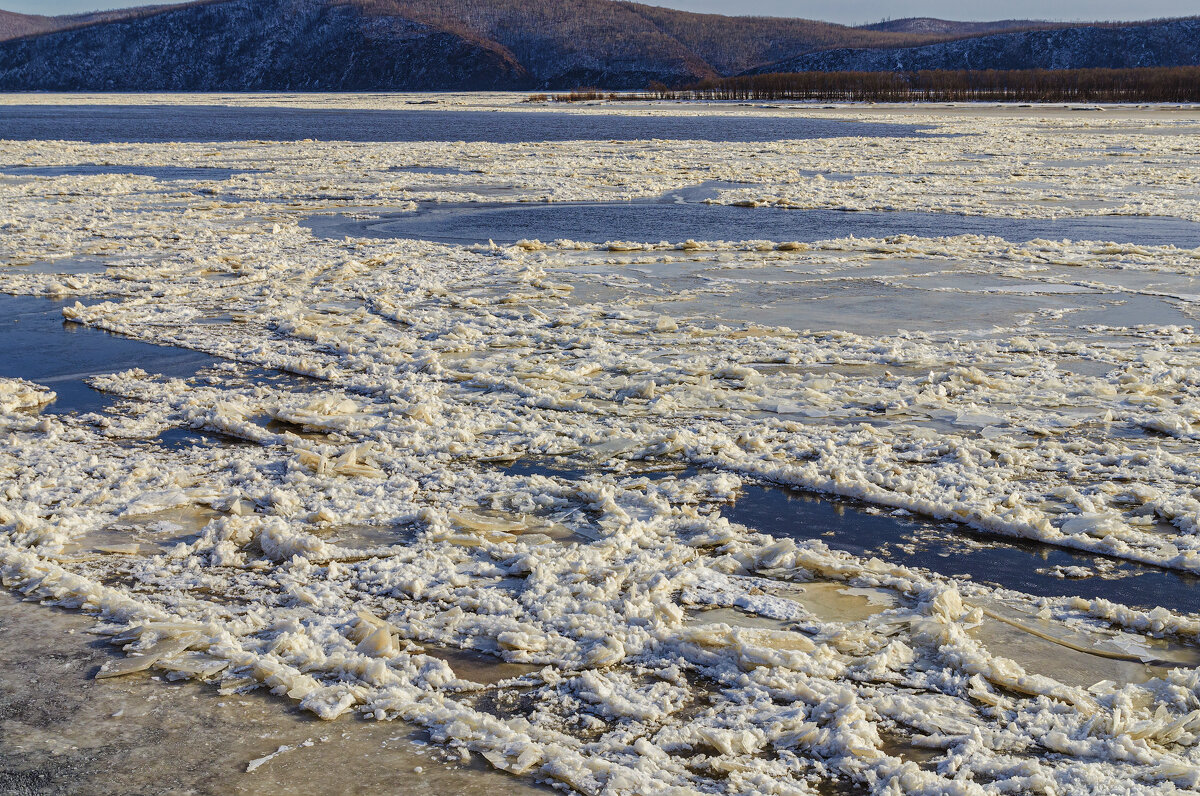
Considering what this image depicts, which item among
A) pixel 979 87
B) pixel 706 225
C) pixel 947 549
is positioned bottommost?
pixel 947 549

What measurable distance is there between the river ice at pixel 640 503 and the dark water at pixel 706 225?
139 centimetres

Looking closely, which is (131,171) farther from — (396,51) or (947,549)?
(396,51)

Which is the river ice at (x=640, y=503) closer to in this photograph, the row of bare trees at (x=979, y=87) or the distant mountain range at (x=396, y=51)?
the row of bare trees at (x=979, y=87)

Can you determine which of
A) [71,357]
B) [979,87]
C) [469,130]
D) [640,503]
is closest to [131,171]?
[71,357]

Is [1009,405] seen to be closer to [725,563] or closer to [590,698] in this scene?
[725,563]

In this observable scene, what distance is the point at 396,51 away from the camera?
15125 cm

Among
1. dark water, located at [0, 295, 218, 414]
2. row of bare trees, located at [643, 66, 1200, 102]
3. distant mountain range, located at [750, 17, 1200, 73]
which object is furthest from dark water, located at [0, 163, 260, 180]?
distant mountain range, located at [750, 17, 1200, 73]

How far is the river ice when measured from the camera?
10.1ft

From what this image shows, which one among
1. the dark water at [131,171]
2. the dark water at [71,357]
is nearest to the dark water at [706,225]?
the dark water at [71,357]

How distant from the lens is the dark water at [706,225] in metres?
13.1

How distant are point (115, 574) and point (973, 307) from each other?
7222 mm

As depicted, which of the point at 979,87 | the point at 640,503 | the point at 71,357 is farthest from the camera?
the point at 979,87

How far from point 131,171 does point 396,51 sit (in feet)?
454

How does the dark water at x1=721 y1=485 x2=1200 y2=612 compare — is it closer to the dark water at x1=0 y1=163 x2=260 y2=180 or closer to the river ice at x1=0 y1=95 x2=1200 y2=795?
the river ice at x1=0 y1=95 x2=1200 y2=795
